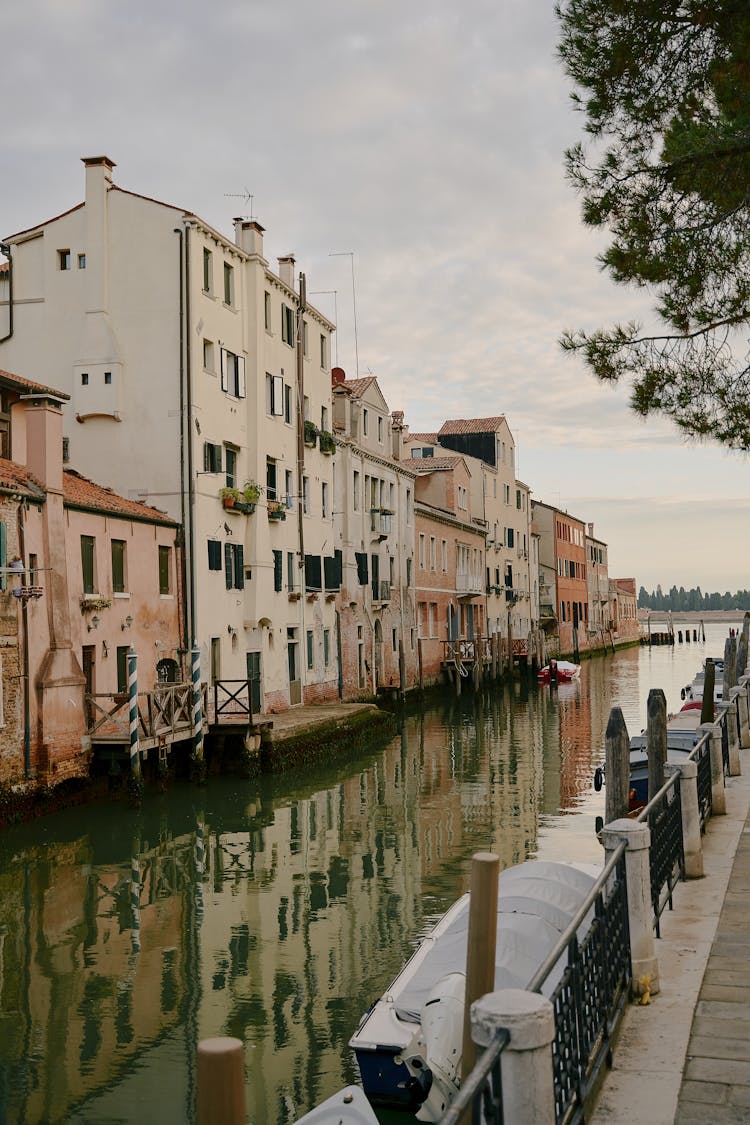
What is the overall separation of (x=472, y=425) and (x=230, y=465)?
32.6 m

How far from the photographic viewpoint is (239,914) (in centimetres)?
1302

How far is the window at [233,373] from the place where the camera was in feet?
89.2

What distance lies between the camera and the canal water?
8.42 meters

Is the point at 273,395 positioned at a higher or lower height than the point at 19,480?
higher

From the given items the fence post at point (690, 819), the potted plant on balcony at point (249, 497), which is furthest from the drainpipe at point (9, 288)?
the fence post at point (690, 819)

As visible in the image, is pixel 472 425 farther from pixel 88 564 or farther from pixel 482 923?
pixel 482 923

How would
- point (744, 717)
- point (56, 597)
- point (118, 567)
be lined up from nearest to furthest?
point (744, 717) < point (56, 597) < point (118, 567)

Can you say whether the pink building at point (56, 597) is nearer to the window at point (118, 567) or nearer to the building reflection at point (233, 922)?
the window at point (118, 567)

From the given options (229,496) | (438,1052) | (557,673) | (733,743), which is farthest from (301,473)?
(438,1052)

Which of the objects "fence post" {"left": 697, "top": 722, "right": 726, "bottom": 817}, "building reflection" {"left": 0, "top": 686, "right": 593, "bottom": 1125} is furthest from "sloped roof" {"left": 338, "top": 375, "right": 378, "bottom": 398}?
"fence post" {"left": 697, "top": 722, "right": 726, "bottom": 817}

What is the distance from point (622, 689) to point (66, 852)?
3480 centimetres

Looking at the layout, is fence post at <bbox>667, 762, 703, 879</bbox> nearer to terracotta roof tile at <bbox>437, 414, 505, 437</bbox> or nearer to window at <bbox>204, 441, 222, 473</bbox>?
window at <bbox>204, 441, 222, 473</bbox>

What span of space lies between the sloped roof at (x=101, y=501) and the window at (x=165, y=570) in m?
0.67

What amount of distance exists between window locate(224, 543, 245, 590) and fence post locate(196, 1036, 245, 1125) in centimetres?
2425
